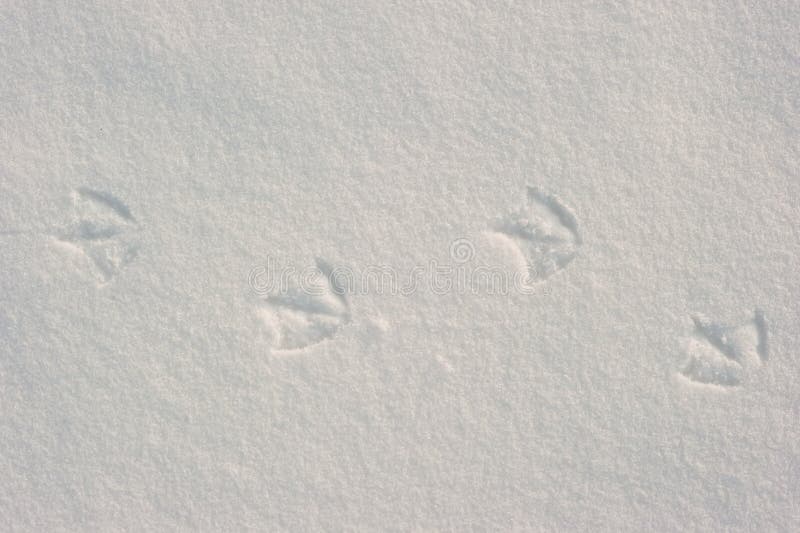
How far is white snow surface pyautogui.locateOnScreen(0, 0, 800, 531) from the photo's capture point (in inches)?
49.0

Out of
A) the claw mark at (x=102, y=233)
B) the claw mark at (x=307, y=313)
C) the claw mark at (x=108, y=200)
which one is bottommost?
the claw mark at (x=307, y=313)

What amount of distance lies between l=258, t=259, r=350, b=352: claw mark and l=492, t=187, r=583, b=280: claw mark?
37 centimetres

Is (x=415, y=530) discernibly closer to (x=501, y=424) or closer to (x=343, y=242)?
(x=501, y=424)

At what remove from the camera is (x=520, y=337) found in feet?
4.11

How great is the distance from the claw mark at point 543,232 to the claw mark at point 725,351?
1.01 ft

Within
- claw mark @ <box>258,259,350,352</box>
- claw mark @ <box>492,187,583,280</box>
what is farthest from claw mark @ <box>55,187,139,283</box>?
claw mark @ <box>492,187,583,280</box>

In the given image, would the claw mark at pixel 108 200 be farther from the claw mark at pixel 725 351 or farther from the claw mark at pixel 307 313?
the claw mark at pixel 725 351

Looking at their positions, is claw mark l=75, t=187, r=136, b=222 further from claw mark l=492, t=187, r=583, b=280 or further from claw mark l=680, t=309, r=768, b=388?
claw mark l=680, t=309, r=768, b=388

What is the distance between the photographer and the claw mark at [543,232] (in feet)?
4.13

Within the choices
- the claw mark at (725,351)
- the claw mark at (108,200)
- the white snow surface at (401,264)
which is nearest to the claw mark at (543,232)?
the white snow surface at (401,264)

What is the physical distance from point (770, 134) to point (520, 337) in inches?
26.5

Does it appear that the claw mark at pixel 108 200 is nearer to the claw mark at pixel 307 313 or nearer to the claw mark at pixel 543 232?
the claw mark at pixel 307 313

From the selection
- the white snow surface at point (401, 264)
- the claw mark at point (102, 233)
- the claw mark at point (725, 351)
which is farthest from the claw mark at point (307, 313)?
the claw mark at point (725, 351)

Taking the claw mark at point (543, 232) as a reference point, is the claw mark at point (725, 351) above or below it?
below
